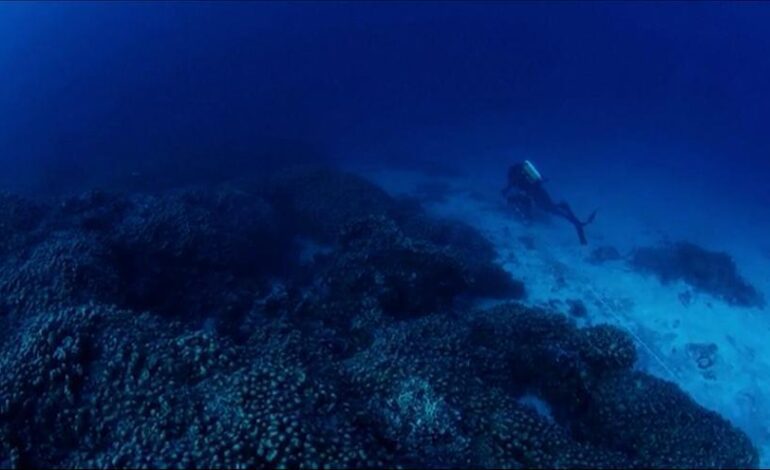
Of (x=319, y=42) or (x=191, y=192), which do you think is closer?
(x=191, y=192)

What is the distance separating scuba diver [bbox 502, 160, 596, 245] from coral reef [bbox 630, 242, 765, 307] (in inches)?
108

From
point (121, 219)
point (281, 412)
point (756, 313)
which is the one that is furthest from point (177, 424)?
point (756, 313)

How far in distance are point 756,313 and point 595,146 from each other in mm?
33828

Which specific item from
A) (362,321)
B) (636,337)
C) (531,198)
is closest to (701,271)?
(636,337)

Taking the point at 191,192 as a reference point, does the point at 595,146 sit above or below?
below

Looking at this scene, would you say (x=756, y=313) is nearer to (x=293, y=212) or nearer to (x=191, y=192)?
(x=293, y=212)

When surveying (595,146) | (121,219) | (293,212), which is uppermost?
(121,219)

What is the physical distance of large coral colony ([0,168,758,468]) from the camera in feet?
22.1

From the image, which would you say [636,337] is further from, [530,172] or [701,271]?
[530,172]

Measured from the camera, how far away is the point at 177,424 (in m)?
6.68

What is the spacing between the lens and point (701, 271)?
63.5 feet

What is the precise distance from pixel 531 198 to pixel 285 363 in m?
17.3

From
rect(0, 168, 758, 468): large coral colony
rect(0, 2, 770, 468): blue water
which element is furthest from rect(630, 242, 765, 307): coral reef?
rect(0, 168, 758, 468): large coral colony

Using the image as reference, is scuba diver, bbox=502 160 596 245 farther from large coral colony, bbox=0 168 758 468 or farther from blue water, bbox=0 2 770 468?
large coral colony, bbox=0 168 758 468
